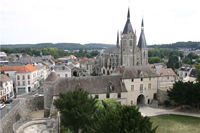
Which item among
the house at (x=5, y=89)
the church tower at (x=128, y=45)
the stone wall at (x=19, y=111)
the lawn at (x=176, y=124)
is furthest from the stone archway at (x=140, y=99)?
the house at (x=5, y=89)

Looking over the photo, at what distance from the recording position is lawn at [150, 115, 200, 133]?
81.7 ft

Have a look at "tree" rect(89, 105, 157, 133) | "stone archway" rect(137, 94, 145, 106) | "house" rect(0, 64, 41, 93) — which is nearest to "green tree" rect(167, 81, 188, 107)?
"stone archway" rect(137, 94, 145, 106)

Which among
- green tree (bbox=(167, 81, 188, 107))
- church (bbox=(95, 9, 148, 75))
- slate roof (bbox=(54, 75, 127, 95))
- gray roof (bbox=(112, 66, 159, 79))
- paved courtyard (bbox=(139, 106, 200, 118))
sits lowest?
paved courtyard (bbox=(139, 106, 200, 118))

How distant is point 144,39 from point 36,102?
4226cm

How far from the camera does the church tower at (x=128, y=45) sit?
182ft

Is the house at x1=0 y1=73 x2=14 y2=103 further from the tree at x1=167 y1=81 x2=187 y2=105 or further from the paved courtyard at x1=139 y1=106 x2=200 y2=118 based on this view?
the tree at x1=167 y1=81 x2=187 y2=105

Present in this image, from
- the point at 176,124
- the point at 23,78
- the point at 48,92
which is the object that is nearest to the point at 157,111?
the point at 176,124

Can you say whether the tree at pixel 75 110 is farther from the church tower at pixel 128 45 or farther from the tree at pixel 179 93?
the church tower at pixel 128 45

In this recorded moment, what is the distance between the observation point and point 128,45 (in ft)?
184

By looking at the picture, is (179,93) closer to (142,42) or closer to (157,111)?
(157,111)

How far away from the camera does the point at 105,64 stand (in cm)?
6856

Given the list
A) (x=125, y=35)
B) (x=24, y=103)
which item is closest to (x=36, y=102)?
A: (x=24, y=103)

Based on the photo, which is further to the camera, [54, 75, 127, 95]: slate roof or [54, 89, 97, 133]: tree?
[54, 75, 127, 95]: slate roof

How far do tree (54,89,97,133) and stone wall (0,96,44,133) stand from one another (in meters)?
8.84
